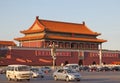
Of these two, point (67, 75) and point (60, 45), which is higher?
point (60, 45)

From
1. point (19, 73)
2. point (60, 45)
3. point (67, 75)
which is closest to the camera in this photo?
point (19, 73)

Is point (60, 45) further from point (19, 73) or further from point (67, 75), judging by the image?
point (19, 73)

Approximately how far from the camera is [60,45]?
287 feet

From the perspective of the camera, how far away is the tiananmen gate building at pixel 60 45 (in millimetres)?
77819

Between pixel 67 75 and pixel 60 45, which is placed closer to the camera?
pixel 67 75

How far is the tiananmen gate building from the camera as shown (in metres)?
77.8

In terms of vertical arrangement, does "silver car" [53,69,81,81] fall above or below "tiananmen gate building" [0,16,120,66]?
below

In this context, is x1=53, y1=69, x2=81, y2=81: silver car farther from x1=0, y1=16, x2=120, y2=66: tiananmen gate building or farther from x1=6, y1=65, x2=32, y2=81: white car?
x1=0, y1=16, x2=120, y2=66: tiananmen gate building

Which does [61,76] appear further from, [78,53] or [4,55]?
[78,53]

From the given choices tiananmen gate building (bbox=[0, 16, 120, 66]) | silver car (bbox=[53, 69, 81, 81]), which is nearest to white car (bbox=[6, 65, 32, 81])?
silver car (bbox=[53, 69, 81, 81])

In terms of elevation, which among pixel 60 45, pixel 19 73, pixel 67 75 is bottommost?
pixel 67 75

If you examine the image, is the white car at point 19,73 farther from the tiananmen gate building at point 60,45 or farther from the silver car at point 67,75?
the tiananmen gate building at point 60,45

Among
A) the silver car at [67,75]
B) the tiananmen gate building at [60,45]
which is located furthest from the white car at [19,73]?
the tiananmen gate building at [60,45]

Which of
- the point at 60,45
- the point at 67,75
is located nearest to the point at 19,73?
the point at 67,75
